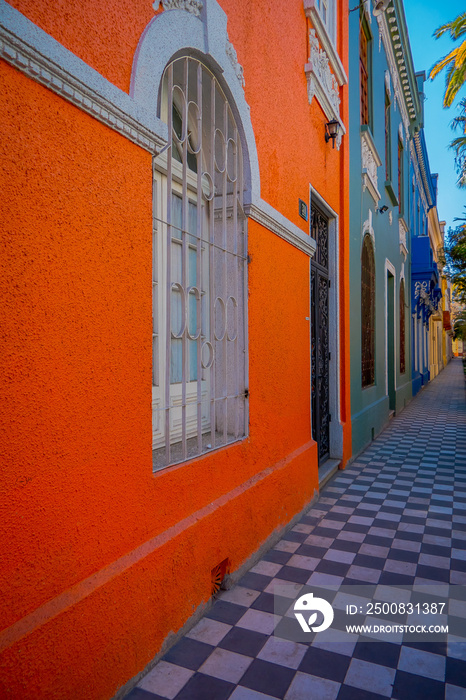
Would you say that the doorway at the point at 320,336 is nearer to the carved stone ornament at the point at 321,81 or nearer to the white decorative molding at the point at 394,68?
the carved stone ornament at the point at 321,81

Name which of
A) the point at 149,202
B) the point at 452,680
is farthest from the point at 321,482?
the point at 149,202

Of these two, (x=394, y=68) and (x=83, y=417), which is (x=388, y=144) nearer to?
(x=394, y=68)

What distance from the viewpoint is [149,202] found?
2275 millimetres

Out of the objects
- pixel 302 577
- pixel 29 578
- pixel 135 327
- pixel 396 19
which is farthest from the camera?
pixel 396 19

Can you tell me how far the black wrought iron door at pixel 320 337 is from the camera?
554 cm

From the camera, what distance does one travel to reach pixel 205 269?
3.38 metres

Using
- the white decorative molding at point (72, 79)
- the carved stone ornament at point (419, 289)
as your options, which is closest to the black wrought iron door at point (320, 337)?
the white decorative molding at point (72, 79)

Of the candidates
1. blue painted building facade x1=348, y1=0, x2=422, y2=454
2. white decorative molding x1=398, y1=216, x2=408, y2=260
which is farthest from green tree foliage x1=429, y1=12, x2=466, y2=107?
white decorative molding x1=398, y1=216, x2=408, y2=260

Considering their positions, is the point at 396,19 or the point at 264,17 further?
the point at 396,19

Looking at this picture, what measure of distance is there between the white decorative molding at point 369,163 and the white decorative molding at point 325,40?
150 cm

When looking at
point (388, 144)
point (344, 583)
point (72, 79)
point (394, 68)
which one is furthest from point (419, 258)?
point (72, 79)

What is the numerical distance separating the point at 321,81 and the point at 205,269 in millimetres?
3042

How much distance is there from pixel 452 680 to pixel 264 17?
14.6 ft

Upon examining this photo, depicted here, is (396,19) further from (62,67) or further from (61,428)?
(61,428)
